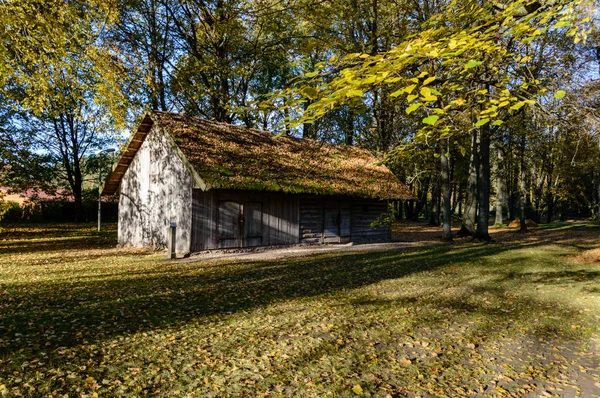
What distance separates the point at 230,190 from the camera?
17094 millimetres

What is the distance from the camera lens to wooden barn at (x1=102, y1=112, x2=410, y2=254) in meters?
16.5

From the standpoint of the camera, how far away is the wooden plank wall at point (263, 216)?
16.4 metres

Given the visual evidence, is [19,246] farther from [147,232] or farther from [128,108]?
[128,108]

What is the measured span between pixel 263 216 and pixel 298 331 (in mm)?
12175

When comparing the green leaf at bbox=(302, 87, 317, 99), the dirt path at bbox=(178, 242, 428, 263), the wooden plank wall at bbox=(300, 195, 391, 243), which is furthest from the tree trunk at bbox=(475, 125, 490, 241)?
the green leaf at bbox=(302, 87, 317, 99)

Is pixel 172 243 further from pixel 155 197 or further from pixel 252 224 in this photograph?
pixel 252 224

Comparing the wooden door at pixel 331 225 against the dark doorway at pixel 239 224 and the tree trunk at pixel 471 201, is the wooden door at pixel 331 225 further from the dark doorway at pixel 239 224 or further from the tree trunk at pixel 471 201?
the tree trunk at pixel 471 201

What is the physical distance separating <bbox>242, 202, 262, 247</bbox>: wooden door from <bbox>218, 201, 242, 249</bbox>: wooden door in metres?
0.34

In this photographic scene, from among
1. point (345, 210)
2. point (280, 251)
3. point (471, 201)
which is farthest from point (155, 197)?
point (471, 201)

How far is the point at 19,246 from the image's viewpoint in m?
19.0

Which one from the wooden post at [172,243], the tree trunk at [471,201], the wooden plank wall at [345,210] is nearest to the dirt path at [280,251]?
the wooden post at [172,243]

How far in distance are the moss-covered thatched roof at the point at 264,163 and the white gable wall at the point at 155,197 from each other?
3.48ft

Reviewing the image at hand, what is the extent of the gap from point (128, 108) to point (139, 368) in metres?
9.69

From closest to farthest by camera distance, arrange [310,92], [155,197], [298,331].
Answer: [310,92]
[298,331]
[155,197]
